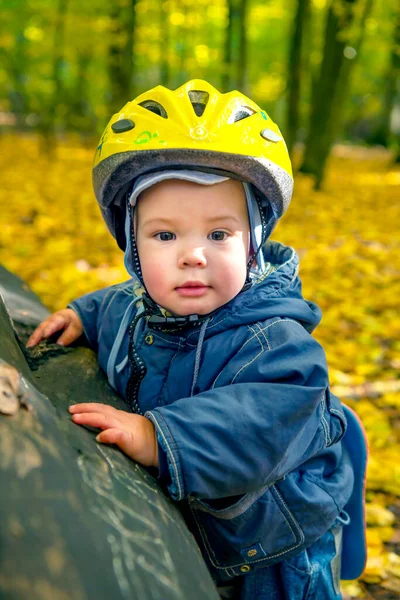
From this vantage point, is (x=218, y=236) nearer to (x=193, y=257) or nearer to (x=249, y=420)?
(x=193, y=257)

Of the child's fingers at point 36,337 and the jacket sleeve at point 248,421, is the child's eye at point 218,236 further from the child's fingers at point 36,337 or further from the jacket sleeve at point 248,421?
the child's fingers at point 36,337

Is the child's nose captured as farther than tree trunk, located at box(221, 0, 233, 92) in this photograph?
No

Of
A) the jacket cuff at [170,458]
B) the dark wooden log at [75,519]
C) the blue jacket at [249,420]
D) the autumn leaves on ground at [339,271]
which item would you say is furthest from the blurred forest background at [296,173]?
the dark wooden log at [75,519]

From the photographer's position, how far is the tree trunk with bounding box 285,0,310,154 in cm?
1257

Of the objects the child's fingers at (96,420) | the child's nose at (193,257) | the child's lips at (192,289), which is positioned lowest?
the child's fingers at (96,420)

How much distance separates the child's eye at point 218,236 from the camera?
184 cm

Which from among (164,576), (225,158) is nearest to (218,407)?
(164,576)

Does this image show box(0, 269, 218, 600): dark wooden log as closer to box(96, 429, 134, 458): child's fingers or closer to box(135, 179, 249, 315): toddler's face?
box(96, 429, 134, 458): child's fingers

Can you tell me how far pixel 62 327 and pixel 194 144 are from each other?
0.92 meters

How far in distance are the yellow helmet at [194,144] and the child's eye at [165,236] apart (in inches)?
7.6

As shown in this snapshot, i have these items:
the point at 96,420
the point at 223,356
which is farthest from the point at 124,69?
the point at 96,420

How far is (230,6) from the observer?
14062mm

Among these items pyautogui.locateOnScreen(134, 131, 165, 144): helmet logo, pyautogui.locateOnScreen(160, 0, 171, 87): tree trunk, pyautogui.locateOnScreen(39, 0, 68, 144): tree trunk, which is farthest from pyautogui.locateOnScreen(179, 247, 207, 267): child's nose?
pyautogui.locateOnScreen(160, 0, 171, 87): tree trunk

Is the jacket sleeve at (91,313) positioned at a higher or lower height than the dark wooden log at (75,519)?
lower
